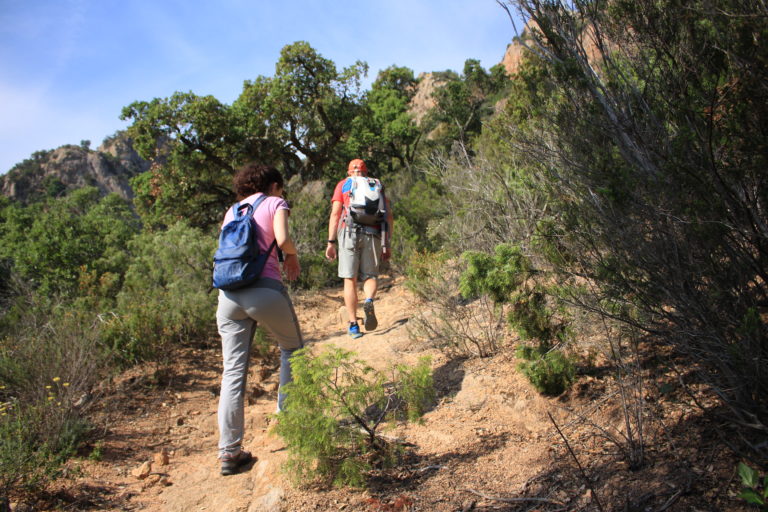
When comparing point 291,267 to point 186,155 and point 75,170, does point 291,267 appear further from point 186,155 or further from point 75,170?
point 75,170

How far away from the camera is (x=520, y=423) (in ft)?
9.14

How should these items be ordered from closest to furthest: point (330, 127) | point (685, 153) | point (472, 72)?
1. point (685, 153)
2. point (330, 127)
3. point (472, 72)

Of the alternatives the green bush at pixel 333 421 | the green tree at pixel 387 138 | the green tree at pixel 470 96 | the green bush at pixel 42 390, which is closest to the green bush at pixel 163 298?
the green bush at pixel 42 390

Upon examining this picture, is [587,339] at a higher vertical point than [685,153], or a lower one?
lower

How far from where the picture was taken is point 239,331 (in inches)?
114

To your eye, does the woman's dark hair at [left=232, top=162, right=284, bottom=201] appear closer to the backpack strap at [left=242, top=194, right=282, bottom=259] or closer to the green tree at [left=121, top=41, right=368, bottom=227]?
the backpack strap at [left=242, top=194, right=282, bottom=259]

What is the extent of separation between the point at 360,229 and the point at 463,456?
2743mm

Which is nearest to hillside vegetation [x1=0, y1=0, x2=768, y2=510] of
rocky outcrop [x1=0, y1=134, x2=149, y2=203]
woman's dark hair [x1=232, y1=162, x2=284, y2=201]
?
woman's dark hair [x1=232, y1=162, x2=284, y2=201]

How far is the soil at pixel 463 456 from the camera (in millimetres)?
1931

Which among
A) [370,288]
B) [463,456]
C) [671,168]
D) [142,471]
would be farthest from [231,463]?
[671,168]

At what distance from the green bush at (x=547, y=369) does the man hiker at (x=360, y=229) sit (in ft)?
7.01

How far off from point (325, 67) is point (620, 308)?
10460 millimetres

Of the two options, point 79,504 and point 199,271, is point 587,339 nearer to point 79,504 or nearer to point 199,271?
point 79,504

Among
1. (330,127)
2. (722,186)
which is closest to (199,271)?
(722,186)
